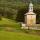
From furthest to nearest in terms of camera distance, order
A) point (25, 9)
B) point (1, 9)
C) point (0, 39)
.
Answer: point (25, 9) → point (1, 9) → point (0, 39)

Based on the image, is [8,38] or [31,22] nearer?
[8,38]

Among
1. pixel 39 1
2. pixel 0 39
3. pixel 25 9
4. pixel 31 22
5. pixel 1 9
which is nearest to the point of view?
pixel 0 39

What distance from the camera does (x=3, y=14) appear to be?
3775 cm

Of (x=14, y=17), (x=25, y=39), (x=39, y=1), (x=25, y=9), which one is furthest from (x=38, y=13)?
(x=25, y=39)

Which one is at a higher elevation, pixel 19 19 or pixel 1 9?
pixel 1 9

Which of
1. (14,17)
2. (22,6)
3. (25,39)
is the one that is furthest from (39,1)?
(25,39)

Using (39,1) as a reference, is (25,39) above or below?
below

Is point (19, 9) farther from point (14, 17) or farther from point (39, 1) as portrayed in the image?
point (39, 1)

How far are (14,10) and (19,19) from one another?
2687 mm

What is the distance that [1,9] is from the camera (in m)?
35.7

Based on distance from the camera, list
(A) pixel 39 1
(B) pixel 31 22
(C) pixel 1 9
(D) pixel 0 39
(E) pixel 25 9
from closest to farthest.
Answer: (D) pixel 0 39 → (B) pixel 31 22 → (C) pixel 1 9 → (E) pixel 25 9 → (A) pixel 39 1

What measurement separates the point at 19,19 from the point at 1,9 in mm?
4992

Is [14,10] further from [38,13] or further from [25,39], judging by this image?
[25,39]

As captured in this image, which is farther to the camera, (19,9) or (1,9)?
(19,9)
